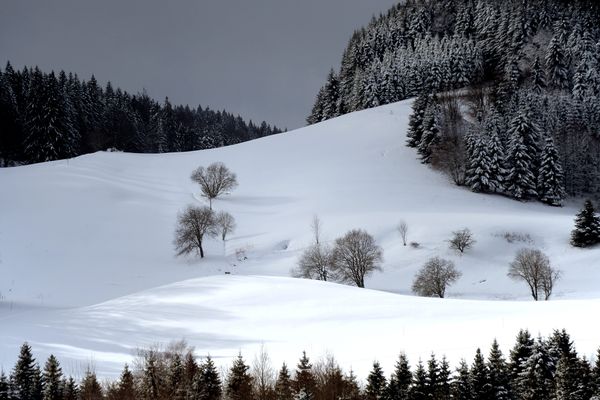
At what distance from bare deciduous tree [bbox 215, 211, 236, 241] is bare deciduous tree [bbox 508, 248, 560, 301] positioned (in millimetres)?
29689

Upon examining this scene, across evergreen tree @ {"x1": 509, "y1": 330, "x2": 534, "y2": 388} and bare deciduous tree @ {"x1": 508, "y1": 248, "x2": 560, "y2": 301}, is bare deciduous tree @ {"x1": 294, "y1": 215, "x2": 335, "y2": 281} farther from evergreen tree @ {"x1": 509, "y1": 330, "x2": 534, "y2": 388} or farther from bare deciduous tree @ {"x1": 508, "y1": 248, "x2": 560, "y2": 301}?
evergreen tree @ {"x1": 509, "y1": 330, "x2": 534, "y2": 388}

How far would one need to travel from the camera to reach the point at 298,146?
87.1 m

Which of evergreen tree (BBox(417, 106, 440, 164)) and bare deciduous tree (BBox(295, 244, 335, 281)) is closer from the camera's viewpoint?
bare deciduous tree (BBox(295, 244, 335, 281))

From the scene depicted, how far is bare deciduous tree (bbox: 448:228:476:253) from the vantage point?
48.5m

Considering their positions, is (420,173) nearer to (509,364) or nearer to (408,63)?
(408,63)

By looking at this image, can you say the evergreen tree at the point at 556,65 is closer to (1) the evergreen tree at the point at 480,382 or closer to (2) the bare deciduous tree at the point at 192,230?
(2) the bare deciduous tree at the point at 192,230

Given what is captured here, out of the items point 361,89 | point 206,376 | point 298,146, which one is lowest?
point 206,376

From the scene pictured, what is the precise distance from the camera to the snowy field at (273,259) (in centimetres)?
2367

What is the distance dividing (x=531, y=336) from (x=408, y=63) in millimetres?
101602

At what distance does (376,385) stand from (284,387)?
343 centimetres

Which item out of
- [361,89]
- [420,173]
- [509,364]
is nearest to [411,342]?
[509,364]

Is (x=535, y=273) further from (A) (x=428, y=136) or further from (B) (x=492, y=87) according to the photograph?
(B) (x=492, y=87)

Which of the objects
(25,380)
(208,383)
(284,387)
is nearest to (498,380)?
(284,387)

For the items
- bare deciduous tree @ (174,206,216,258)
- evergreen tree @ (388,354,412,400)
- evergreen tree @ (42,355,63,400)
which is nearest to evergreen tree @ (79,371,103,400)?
evergreen tree @ (42,355,63,400)
